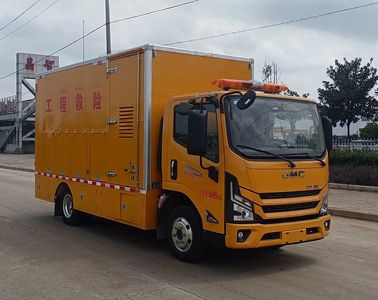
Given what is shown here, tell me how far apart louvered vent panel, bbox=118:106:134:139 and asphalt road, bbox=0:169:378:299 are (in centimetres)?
180

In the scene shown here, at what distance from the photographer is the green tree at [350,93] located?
133 feet

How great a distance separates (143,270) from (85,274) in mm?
750

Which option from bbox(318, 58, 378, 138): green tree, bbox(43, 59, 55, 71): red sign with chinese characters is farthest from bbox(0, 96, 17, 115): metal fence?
bbox(318, 58, 378, 138): green tree

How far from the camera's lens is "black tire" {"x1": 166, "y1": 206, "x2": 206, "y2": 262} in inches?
271

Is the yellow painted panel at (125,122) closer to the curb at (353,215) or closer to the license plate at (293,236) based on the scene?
the license plate at (293,236)

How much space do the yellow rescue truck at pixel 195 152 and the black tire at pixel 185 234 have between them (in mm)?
15

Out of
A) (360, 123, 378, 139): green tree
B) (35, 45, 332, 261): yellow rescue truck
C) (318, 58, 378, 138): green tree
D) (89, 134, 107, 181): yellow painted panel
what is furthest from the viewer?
(318, 58, 378, 138): green tree

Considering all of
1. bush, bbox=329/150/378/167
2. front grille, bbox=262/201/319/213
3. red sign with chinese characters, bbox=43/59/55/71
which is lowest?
front grille, bbox=262/201/319/213

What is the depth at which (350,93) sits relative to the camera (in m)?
40.5

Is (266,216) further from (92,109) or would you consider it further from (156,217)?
(92,109)

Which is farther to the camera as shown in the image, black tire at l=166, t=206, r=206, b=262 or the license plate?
black tire at l=166, t=206, r=206, b=262

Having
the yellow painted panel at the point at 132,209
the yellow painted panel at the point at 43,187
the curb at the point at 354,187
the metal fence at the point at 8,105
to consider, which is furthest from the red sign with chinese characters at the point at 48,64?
the yellow painted panel at the point at 132,209

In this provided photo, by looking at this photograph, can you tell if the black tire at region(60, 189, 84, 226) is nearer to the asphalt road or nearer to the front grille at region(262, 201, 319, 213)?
the asphalt road

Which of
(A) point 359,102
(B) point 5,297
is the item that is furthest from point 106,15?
(A) point 359,102
